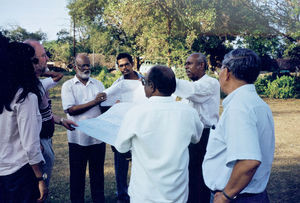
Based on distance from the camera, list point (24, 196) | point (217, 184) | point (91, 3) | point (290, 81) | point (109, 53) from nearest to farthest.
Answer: point (217, 184), point (24, 196), point (290, 81), point (91, 3), point (109, 53)

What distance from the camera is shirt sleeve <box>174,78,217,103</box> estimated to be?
3160 mm

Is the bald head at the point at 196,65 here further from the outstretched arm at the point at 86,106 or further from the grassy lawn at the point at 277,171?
the grassy lawn at the point at 277,171

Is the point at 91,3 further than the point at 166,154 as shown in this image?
Yes

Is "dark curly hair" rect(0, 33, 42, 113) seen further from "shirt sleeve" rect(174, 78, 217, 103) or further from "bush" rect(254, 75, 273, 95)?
"bush" rect(254, 75, 273, 95)

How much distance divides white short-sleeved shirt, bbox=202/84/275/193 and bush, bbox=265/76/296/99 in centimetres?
1920

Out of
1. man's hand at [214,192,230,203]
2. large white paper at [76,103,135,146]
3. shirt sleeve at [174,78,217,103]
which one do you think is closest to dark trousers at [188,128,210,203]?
shirt sleeve at [174,78,217,103]

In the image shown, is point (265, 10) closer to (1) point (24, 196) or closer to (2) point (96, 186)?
(2) point (96, 186)

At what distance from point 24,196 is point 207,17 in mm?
15798

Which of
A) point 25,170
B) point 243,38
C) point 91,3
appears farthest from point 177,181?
point 91,3

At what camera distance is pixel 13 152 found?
218cm

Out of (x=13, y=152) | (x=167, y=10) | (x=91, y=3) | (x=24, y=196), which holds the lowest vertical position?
(x=24, y=196)

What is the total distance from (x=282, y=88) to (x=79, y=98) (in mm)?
18976

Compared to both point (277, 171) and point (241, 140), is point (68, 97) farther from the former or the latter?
point (277, 171)

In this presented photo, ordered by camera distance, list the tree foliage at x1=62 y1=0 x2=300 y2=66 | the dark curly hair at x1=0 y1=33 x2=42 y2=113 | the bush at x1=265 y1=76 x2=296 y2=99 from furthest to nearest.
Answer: the bush at x1=265 y1=76 x2=296 y2=99 < the tree foliage at x1=62 y1=0 x2=300 y2=66 < the dark curly hair at x1=0 y1=33 x2=42 y2=113
